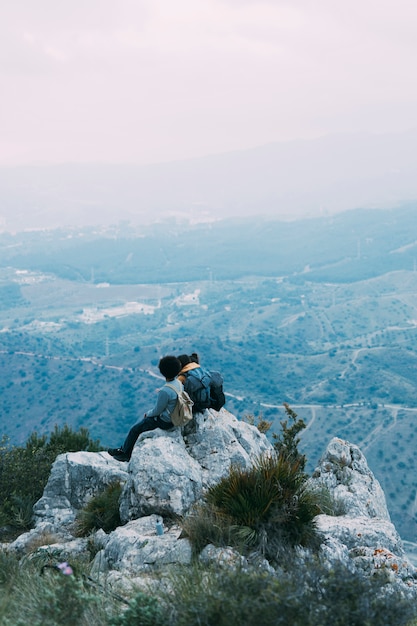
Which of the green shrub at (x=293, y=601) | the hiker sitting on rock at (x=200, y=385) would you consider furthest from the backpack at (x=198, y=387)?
the green shrub at (x=293, y=601)

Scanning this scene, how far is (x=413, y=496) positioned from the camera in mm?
57312

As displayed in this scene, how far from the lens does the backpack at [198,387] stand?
951cm

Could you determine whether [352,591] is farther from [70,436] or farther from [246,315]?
[246,315]

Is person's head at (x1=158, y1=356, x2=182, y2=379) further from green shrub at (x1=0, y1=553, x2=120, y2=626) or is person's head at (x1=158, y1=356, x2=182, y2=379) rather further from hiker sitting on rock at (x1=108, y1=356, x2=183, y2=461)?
green shrub at (x1=0, y1=553, x2=120, y2=626)

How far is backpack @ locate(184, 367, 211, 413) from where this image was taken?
9.51 m

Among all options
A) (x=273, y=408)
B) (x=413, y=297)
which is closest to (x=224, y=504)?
(x=273, y=408)

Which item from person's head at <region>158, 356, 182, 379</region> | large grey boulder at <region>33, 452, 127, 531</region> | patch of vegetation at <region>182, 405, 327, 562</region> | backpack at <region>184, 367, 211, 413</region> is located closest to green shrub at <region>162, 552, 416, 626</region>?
patch of vegetation at <region>182, 405, 327, 562</region>

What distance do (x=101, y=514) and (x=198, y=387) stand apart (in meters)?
Result: 2.43

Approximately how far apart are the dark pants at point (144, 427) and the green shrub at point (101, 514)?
0.86 meters

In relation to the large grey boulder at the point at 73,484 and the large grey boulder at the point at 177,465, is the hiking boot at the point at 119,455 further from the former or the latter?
the large grey boulder at the point at 177,465

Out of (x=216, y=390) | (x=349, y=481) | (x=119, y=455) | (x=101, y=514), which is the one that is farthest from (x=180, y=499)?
Answer: (x=349, y=481)

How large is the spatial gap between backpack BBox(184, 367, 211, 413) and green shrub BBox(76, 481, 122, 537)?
1824mm

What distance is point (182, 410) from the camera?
9031 millimetres

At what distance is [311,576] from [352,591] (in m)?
0.33
